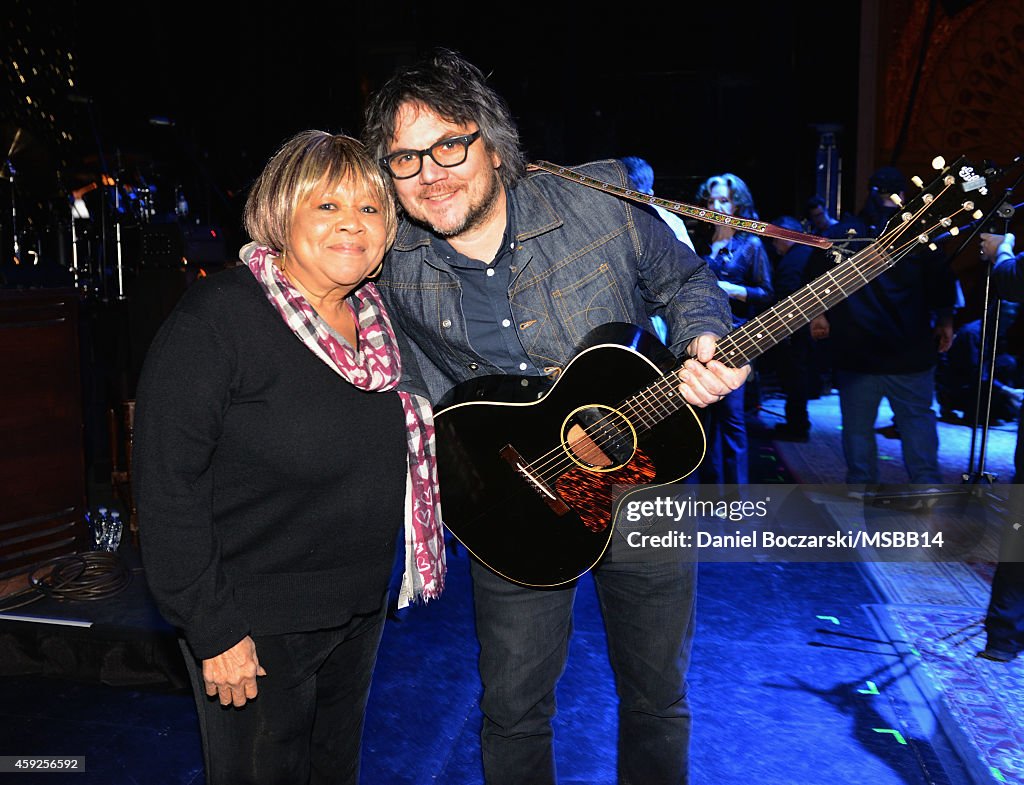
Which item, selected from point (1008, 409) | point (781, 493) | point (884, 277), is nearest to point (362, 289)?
point (884, 277)

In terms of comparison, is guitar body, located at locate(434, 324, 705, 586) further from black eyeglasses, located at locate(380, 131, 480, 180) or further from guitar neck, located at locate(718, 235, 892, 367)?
black eyeglasses, located at locate(380, 131, 480, 180)

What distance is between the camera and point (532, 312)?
2162 mm

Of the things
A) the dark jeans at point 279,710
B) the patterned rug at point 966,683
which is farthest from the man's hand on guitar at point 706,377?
the patterned rug at point 966,683

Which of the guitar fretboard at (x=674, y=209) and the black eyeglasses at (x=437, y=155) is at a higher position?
the black eyeglasses at (x=437, y=155)

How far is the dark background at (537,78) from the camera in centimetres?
918

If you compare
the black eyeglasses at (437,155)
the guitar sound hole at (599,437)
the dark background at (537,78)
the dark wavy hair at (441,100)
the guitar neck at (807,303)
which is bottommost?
the guitar sound hole at (599,437)

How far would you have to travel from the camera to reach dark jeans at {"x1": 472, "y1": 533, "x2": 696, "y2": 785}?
83.7 inches

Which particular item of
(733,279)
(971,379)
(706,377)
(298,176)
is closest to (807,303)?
Result: (706,377)

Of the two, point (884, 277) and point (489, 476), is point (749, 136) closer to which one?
point (884, 277)

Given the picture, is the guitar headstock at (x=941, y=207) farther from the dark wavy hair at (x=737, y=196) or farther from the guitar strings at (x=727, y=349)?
the dark wavy hair at (x=737, y=196)

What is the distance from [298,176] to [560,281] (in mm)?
711

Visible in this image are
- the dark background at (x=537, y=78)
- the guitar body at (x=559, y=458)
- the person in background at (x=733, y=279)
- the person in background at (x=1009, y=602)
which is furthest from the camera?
the dark background at (x=537, y=78)

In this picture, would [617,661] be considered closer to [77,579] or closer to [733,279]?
[77,579]

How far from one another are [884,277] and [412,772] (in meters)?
3.99
